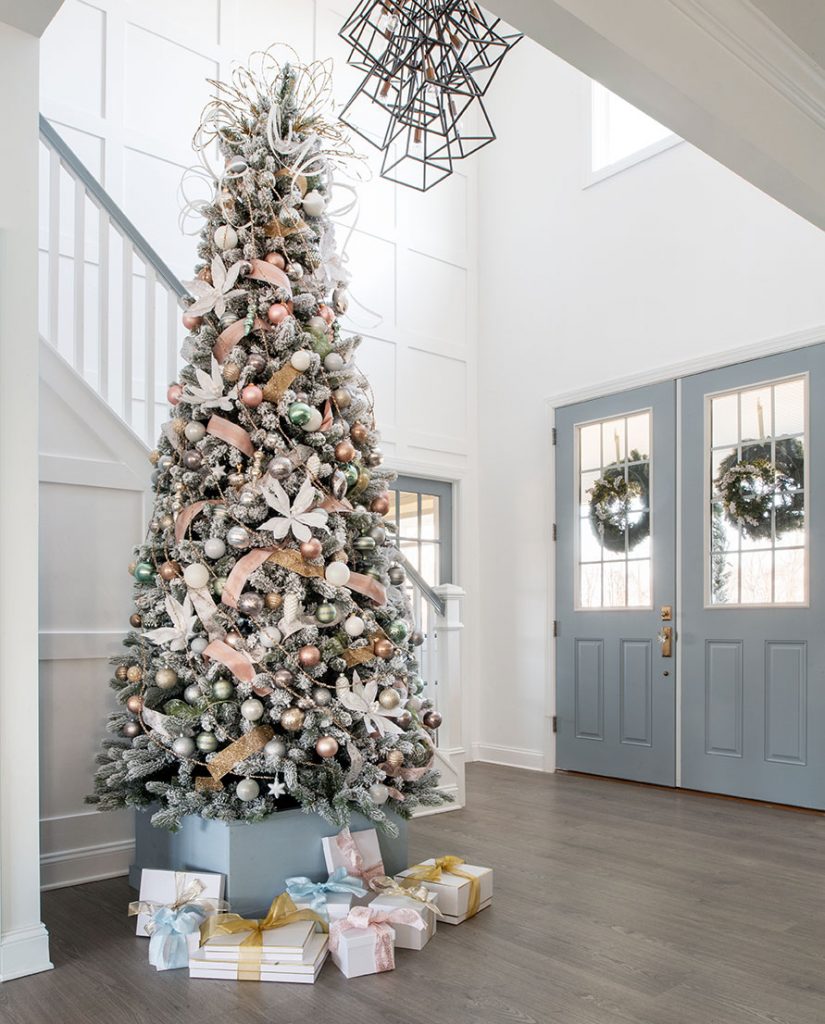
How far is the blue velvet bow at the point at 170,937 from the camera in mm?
2361

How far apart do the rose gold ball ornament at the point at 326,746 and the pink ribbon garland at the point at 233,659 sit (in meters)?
0.28

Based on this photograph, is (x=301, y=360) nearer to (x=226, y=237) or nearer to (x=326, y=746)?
(x=226, y=237)

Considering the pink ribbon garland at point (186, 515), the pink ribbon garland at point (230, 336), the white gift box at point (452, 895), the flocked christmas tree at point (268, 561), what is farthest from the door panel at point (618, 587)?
the pink ribbon garland at point (186, 515)

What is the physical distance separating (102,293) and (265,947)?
93.7 inches

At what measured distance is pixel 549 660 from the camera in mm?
5602

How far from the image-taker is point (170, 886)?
8.47ft

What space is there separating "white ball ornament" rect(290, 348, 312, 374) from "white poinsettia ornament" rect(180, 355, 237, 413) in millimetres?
206

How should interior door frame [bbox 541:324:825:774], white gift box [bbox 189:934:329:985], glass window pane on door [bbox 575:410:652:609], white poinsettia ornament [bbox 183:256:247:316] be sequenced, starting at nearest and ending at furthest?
white gift box [bbox 189:934:329:985] → white poinsettia ornament [bbox 183:256:247:316] → interior door frame [bbox 541:324:825:774] → glass window pane on door [bbox 575:410:652:609]

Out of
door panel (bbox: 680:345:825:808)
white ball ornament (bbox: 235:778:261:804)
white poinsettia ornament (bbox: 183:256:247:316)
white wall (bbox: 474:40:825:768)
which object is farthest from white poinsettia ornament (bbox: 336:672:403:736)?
white wall (bbox: 474:40:825:768)

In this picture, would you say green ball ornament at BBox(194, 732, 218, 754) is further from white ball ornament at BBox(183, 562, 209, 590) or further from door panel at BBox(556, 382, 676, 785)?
door panel at BBox(556, 382, 676, 785)

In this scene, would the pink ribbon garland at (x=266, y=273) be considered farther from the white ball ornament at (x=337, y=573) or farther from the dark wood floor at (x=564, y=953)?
the dark wood floor at (x=564, y=953)

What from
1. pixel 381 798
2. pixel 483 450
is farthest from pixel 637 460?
pixel 381 798

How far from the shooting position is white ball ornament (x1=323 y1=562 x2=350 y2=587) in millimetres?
2732

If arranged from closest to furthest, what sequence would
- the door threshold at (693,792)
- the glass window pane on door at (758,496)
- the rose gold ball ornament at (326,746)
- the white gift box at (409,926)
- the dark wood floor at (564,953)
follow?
the dark wood floor at (564,953), the white gift box at (409,926), the rose gold ball ornament at (326,746), the door threshold at (693,792), the glass window pane on door at (758,496)
